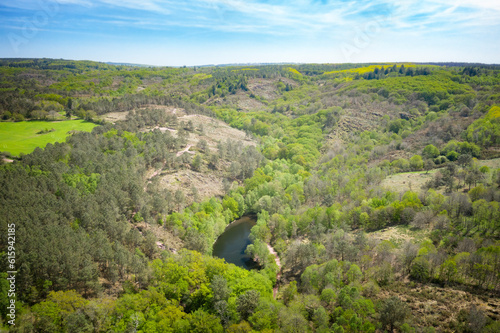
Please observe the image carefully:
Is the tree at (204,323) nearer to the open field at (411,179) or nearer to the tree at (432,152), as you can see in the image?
the open field at (411,179)

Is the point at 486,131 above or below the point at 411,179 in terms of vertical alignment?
above

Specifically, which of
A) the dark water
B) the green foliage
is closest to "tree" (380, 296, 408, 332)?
the dark water

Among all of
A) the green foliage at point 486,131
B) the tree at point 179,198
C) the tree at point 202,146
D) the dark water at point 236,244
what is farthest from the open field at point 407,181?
the tree at point 202,146

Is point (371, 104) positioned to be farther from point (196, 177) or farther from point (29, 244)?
point (29, 244)

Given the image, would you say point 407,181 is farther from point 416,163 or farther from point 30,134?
point 30,134

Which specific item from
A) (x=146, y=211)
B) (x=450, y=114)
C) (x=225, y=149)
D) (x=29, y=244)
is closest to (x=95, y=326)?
(x=29, y=244)

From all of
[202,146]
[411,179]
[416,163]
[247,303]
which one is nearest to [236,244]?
[247,303]

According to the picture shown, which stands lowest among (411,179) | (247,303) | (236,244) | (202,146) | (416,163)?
(236,244)

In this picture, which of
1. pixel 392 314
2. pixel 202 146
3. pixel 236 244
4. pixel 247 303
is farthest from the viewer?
pixel 202 146

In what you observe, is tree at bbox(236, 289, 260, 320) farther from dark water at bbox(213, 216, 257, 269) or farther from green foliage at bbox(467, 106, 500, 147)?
green foliage at bbox(467, 106, 500, 147)
